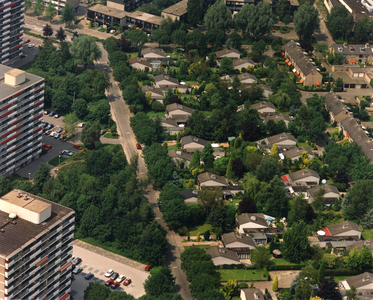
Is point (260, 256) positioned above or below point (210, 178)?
below

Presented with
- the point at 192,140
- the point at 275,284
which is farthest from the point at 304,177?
the point at 275,284

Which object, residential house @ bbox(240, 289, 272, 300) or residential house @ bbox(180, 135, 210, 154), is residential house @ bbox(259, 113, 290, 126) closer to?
residential house @ bbox(180, 135, 210, 154)

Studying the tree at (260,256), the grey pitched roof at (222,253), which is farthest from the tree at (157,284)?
the tree at (260,256)

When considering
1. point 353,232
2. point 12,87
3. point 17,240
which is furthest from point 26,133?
point 353,232

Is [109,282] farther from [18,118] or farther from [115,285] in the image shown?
[18,118]

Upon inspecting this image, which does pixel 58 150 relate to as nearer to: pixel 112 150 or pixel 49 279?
pixel 112 150
